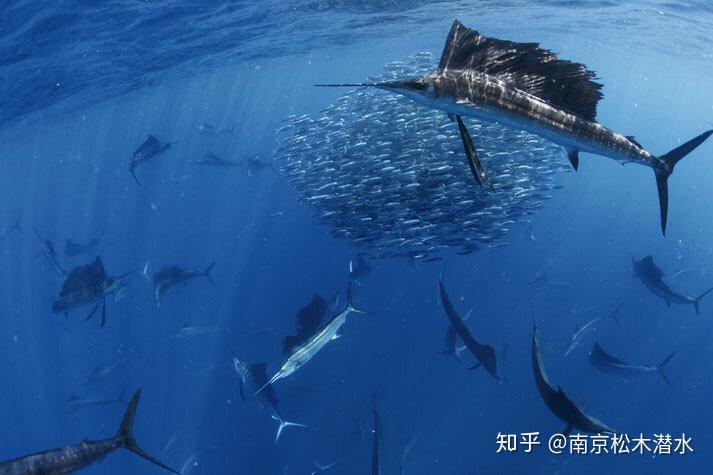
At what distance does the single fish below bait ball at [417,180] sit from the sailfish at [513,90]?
5.86 m

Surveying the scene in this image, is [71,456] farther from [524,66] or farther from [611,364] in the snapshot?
[611,364]

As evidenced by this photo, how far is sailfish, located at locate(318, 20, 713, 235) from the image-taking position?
3.16m

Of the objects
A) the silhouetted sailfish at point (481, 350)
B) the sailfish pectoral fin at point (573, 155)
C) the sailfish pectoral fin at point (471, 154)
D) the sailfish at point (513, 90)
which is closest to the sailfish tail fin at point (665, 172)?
the sailfish at point (513, 90)

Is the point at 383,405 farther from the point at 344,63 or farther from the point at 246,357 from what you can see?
the point at 344,63

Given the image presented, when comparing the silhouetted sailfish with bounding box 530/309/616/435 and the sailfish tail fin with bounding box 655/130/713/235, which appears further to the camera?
the silhouetted sailfish with bounding box 530/309/616/435

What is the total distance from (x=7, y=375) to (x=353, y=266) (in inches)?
1088

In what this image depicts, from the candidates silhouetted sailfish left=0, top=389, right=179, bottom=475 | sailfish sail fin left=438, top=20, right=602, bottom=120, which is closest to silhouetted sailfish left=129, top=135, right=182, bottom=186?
silhouetted sailfish left=0, top=389, right=179, bottom=475

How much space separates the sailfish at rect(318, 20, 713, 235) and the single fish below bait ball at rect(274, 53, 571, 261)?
5.86m

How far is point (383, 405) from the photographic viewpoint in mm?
11742

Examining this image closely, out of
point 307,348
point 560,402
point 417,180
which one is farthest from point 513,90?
point 417,180

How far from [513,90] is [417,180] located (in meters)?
6.89

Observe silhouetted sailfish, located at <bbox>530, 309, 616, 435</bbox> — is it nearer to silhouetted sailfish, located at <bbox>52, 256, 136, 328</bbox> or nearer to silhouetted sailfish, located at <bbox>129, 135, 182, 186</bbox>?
silhouetted sailfish, located at <bbox>52, 256, 136, 328</bbox>

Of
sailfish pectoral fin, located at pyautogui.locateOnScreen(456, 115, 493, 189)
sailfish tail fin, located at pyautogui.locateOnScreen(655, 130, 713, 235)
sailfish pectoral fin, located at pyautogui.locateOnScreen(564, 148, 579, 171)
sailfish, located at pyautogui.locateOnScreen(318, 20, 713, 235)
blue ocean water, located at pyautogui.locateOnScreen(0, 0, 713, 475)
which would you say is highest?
sailfish, located at pyautogui.locateOnScreen(318, 20, 713, 235)

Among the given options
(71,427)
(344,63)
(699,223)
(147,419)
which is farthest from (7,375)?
(699,223)
